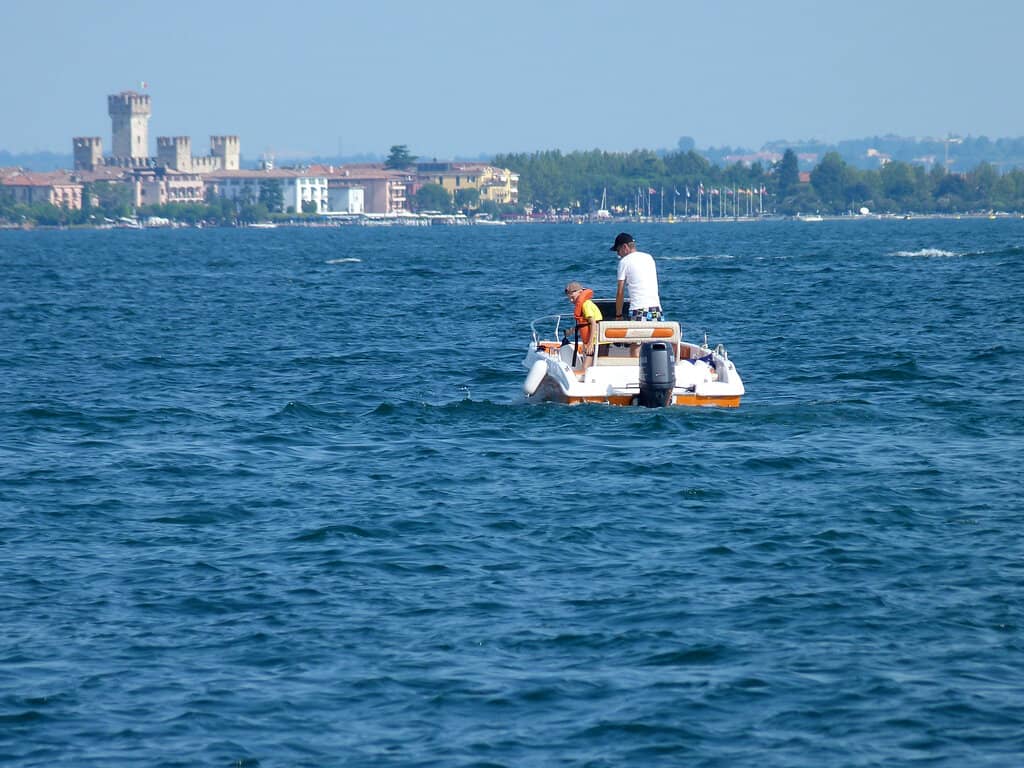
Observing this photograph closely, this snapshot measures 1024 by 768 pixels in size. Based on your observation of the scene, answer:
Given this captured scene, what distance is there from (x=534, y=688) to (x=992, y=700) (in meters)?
3.03

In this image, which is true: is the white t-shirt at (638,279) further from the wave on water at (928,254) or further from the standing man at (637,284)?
the wave on water at (928,254)

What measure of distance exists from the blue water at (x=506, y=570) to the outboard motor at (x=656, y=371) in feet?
1.29

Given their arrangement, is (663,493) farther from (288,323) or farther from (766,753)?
(288,323)

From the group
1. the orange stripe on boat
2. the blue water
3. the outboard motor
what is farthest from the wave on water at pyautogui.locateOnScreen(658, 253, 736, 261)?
the outboard motor

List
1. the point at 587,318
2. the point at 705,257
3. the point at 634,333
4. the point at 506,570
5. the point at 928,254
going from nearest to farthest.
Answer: the point at 506,570 → the point at 634,333 → the point at 587,318 → the point at 928,254 → the point at 705,257

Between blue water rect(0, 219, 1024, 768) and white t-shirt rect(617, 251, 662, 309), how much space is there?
1.61 m

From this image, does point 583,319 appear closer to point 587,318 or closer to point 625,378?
point 587,318

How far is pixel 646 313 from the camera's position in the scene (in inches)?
880

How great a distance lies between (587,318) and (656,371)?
1.61 metres

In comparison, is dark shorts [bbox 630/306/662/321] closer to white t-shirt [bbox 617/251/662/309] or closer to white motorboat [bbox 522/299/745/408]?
white t-shirt [bbox 617/251/662/309]

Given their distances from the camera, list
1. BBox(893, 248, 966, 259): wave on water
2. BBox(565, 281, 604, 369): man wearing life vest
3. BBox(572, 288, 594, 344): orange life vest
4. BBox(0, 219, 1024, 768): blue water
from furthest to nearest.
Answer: BBox(893, 248, 966, 259): wave on water < BBox(572, 288, 594, 344): orange life vest < BBox(565, 281, 604, 369): man wearing life vest < BBox(0, 219, 1024, 768): blue water

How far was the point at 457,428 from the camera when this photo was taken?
22.6 m

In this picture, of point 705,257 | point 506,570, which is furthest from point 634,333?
point 705,257

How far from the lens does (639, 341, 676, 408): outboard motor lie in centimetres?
2123
